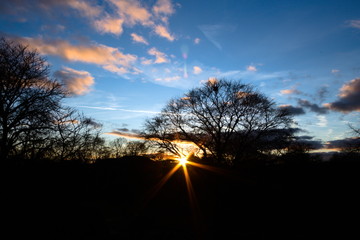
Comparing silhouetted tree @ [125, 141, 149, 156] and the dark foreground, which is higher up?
silhouetted tree @ [125, 141, 149, 156]

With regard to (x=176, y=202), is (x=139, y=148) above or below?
above

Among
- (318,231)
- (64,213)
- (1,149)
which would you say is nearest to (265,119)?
(318,231)

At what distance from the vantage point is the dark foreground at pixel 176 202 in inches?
223

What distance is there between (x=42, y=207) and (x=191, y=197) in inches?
292

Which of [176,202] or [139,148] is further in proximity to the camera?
[139,148]

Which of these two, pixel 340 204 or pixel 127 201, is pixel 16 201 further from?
pixel 340 204

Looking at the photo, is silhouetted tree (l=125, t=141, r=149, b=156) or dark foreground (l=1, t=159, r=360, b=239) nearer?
dark foreground (l=1, t=159, r=360, b=239)

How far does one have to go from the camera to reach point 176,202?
10.8 m

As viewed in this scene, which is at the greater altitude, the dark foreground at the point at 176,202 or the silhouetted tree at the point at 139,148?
the silhouetted tree at the point at 139,148

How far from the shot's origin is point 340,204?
320 inches

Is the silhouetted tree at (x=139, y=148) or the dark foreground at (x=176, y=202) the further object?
the silhouetted tree at (x=139, y=148)

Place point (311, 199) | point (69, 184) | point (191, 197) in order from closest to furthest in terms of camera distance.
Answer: point (311, 199) → point (69, 184) → point (191, 197)

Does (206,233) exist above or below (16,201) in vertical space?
below

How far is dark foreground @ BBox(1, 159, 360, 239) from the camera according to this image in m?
5.66
